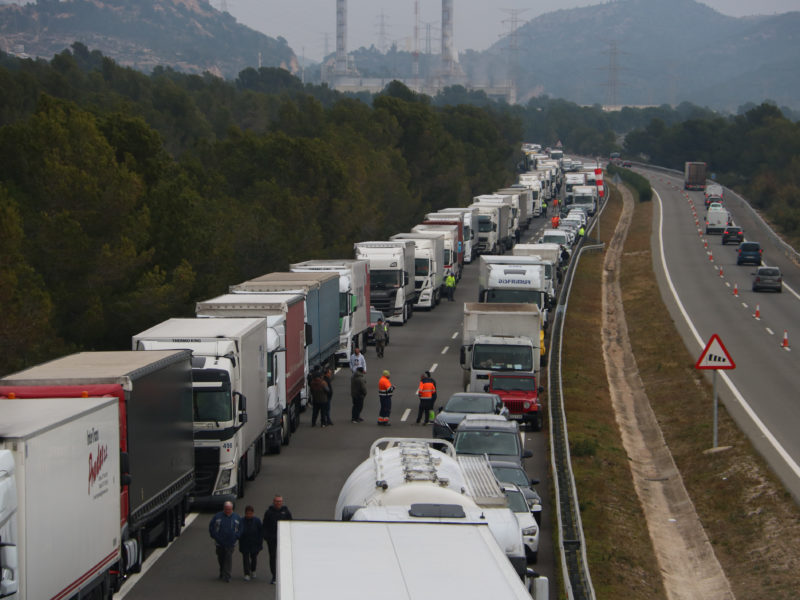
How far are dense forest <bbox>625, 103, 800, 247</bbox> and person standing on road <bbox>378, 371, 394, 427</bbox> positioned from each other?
2780 inches

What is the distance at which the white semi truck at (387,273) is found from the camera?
47.9m

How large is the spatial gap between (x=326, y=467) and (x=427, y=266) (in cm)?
2875

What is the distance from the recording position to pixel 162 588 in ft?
56.2

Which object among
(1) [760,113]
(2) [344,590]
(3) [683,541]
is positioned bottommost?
(3) [683,541]

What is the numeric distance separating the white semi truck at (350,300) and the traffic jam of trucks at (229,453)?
1708 mm

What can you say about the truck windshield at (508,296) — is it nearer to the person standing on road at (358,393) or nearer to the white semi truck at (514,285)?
the white semi truck at (514,285)

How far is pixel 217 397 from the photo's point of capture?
2081 cm

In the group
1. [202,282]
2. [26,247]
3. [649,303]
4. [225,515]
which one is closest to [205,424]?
[225,515]

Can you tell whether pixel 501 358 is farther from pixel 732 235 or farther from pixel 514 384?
pixel 732 235

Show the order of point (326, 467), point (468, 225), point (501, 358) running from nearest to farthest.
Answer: point (326, 467)
point (501, 358)
point (468, 225)

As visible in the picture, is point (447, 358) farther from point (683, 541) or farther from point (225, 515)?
point (225, 515)

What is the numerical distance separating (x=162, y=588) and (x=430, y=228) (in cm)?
4557

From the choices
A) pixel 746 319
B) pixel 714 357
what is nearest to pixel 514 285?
pixel 746 319

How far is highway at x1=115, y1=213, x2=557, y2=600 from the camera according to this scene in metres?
17.5
